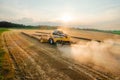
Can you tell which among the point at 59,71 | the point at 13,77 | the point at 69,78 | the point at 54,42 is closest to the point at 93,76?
the point at 69,78

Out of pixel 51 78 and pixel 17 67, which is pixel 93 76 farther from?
pixel 17 67

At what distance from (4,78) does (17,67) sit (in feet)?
6.32

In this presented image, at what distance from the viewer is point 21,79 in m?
6.66

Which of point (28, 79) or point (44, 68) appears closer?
point (28, 79)

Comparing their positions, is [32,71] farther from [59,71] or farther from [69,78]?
[69,78]

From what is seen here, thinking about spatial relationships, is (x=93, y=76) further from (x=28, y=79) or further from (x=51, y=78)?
(x=28, y=79)

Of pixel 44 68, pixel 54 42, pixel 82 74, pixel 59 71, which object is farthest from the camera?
pixel 54 42

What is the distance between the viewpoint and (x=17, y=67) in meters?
8.67

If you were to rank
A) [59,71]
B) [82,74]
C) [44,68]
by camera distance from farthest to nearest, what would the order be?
[44,68], [59,71], [82,74]

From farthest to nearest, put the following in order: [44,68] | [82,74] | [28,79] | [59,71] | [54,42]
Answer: [54,42], [44,68], [59,71], [82,74], [28,79]

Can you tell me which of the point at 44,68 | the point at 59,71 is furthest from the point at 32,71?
the point at 59,71

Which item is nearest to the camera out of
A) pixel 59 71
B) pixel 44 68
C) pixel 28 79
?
pixel 28 79

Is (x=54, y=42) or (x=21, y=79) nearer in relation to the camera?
(x=21, y=79)

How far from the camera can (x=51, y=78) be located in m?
6.65
